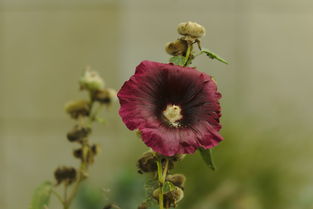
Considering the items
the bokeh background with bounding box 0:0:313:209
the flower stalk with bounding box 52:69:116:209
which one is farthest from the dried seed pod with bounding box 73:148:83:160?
the bokeh background with bounding box 0:0:313:209

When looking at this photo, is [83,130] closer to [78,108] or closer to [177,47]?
[78,108]

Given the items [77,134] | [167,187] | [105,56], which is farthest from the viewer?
[105,56]

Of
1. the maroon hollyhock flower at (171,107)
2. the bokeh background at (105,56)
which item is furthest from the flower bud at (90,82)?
the bokeh background at (105,56)

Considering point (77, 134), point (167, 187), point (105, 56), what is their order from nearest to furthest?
1. point (167, 187)
2. point (77, 134)
3. point (105, 56)

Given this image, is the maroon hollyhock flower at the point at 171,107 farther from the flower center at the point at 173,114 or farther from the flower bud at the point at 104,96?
the flower bud at the point at 104,96

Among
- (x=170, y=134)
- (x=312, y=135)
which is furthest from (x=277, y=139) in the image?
(x=170, y=134)

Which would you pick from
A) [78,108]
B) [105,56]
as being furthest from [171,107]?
[105,56]

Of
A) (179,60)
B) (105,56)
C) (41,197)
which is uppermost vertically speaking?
(179,60)
